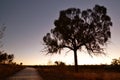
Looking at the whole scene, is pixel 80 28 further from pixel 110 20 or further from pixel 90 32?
pixel 110 20

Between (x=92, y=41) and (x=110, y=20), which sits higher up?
(x=110, y=20)

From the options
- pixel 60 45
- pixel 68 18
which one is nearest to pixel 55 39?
pixel 60 45

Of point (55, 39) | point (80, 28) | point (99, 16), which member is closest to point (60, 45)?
point (55, 39)

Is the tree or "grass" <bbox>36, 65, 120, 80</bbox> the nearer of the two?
"grass" <bbox>36, 65, 120, 80</bbox>

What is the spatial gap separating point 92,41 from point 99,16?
14.1ft

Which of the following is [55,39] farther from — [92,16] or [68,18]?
[92,16]

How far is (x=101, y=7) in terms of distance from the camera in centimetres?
4366

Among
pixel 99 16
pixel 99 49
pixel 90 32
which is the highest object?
pixel 99 16

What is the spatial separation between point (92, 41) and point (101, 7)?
5.79 m

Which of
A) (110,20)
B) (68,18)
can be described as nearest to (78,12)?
(68,18)

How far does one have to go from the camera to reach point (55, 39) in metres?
44.8

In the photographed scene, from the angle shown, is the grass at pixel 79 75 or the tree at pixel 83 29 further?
the tree at pixel 83 29

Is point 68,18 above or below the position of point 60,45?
above

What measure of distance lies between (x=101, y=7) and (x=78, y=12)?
149 inches
